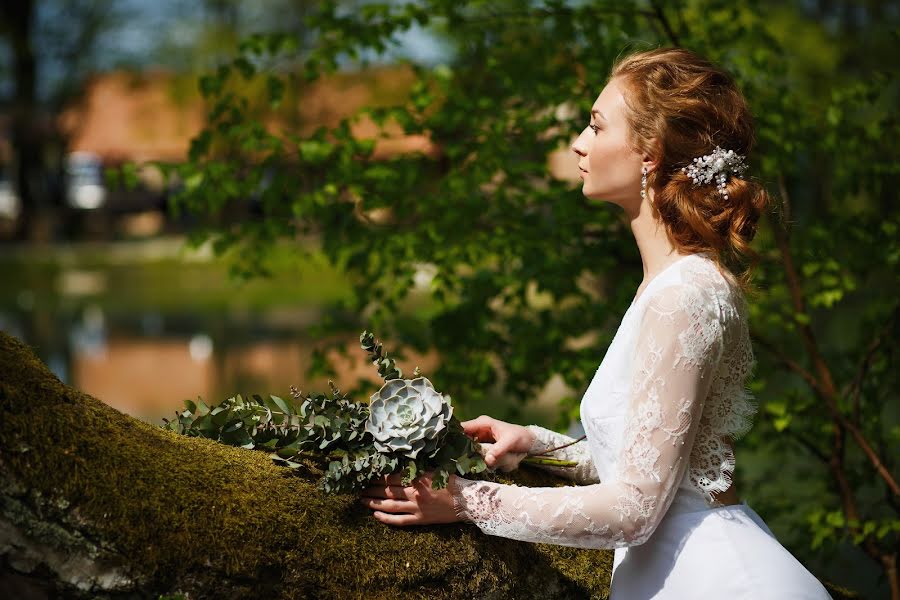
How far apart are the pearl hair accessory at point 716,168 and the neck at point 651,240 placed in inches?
4.8

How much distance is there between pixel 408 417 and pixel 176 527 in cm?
58

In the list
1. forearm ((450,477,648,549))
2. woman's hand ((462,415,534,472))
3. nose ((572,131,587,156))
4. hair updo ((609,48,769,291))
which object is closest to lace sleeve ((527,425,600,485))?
woman's hand ((462,415,534,472))

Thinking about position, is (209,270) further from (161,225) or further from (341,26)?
(341,26)

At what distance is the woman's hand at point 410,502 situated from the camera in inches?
94.3

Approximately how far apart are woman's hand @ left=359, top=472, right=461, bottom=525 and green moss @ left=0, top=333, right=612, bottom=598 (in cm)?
4

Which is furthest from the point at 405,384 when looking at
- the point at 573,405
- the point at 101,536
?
the point at 573,405

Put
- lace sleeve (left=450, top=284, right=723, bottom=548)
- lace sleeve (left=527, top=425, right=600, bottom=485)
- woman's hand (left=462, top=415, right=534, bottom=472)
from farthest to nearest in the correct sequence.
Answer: lace sleeve (left=527, top=425, right=600, bottom=485), woman's hand (left=462, top=415, right=534, bottom=472), lace sleeve (left=450, top=284, right=723, bottom=548)

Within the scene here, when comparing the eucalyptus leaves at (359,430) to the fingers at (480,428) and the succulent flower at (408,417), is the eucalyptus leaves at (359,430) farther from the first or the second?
the fingers at (480,428)

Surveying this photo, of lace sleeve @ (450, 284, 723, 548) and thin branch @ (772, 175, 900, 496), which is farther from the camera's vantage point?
thin branch @ (772, 175, 900, 496)

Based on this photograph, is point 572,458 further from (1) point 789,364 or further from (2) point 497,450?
(1) point 789,364

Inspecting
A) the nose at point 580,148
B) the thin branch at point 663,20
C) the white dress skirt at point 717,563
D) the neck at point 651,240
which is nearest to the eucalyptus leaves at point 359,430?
the white dress skirt at point 717,563

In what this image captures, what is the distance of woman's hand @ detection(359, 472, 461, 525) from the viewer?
2.40m

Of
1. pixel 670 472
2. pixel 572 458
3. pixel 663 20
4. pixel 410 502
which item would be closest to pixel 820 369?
pixel 663 20

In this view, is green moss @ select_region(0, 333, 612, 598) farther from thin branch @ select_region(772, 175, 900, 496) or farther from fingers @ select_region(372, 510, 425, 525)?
thin branch @ select_region(772, 175, 900, 496)
